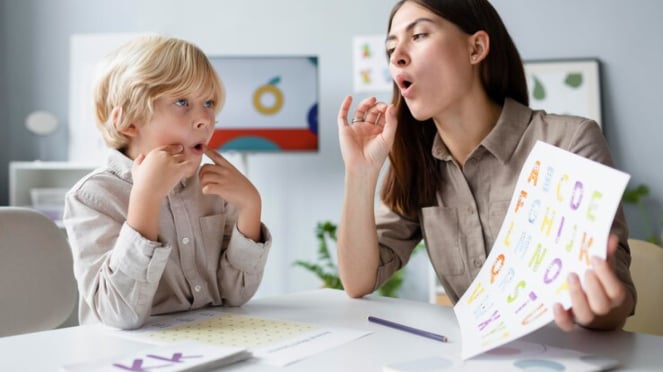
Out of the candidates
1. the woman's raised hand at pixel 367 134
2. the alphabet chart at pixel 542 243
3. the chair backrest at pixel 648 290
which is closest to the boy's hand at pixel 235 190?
the woman's raised hand at pixel 367 134

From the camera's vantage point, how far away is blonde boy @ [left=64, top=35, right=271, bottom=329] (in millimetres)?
1207

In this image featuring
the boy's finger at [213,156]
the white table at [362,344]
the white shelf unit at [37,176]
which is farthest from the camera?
the white shelf unit at [37,176]

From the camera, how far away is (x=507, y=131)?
54.8 inches

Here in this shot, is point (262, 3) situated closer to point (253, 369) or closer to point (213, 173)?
point (213, 173)

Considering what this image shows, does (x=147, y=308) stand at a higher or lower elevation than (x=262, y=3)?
lower

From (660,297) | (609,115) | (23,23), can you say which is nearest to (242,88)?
(23,23)

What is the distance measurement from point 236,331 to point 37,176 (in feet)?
10.4

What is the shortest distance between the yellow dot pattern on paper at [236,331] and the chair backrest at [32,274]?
51 cm

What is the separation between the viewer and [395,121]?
4.74 feet

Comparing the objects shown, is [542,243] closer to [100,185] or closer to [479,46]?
[479,46]

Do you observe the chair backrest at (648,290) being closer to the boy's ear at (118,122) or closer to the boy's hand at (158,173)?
the boy's hand at (158,173)

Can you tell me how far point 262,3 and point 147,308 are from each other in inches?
121

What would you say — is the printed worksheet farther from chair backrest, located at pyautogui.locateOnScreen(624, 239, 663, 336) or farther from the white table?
chair backrest, located at pyautogui.locateOnScreen(624, 239, 663, 336)

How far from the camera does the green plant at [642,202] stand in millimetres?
3561
